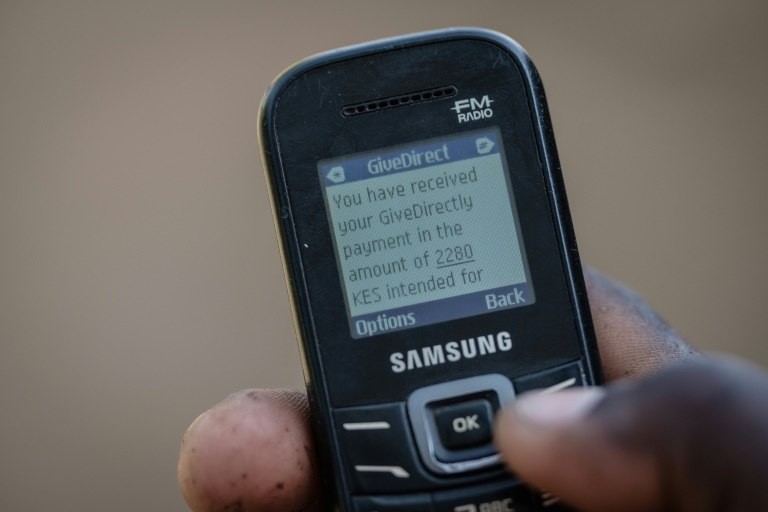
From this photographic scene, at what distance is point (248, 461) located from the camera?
105cm

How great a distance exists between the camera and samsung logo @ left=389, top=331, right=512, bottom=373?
1041 mm

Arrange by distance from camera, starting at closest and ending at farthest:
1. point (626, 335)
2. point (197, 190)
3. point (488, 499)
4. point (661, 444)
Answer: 1. point (661, 444)
2. point (488, 499)
3. point (626, 335)
4. point (197, 190)

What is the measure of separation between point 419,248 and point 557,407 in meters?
0.30

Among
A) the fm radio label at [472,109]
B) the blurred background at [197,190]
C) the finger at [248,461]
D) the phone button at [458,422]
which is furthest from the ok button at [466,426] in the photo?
the blurred background at [197,190]

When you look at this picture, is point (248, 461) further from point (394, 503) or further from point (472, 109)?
point (472, 109)

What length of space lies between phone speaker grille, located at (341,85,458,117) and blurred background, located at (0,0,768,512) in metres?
1.02

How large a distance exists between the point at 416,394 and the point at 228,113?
1221 millimetres

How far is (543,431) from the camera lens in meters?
0.79

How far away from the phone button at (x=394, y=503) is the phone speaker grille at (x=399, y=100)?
1.17 ft

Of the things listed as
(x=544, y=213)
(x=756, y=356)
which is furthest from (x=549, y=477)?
(x=756, y=356)

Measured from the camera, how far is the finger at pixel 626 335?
117cm

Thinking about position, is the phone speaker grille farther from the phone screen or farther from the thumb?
the thumb

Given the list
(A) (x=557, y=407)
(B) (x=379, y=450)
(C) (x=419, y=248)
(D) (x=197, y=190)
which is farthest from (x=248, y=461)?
(D) (x=197, y=190)

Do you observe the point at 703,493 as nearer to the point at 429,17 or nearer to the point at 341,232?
the point at 341,232
